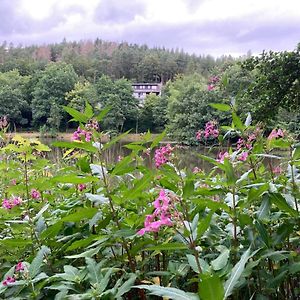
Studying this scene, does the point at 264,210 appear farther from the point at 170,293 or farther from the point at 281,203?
the point at 170,293

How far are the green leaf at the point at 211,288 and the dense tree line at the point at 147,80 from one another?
31.1 inches

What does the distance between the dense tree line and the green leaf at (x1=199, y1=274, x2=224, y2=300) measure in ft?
2.60

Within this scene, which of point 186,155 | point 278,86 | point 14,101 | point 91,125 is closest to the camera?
point 91,125

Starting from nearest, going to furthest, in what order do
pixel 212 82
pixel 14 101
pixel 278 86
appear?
pixel 212 82, pixel 278 86, pixel 14 101

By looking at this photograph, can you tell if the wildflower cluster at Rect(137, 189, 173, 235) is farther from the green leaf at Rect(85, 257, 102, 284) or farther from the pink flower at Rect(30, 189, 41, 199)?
the pink flower at Rect(30, 189, 41, 199)

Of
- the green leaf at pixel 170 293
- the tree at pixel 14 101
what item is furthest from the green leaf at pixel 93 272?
the tree at pixel 14 101

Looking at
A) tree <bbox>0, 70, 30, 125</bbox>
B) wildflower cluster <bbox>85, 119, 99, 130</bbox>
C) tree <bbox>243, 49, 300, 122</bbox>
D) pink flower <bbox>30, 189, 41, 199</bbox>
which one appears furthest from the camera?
tree <bbox>0, 70, 30, 125</bbox>

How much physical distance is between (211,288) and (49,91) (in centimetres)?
4604

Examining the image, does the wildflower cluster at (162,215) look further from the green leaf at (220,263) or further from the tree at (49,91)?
the tree at (49,91)

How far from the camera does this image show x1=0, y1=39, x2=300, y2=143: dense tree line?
8062 millimetres

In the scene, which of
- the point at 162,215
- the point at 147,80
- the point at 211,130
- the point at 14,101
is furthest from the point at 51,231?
the point at 147,80

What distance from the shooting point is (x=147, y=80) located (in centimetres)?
6656

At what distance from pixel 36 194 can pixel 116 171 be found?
2.18 ft

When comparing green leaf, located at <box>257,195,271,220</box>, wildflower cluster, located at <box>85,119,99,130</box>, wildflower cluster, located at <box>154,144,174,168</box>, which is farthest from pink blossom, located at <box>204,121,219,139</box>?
green leaf, located at <box>257,195,271,220</box>
